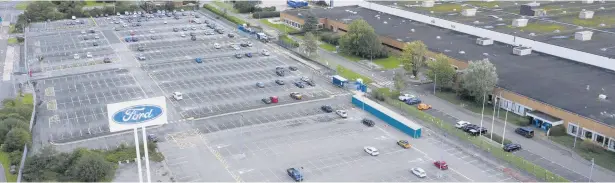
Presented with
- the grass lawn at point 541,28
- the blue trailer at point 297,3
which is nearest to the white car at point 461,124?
the grass lawn at point 541,28

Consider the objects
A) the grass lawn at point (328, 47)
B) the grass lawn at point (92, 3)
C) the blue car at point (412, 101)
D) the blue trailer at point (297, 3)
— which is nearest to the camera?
the blue car at point (412, 101)

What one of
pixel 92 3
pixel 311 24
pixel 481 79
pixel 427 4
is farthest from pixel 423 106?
pixel 92 3

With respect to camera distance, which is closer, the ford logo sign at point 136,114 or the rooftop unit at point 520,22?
the ford logo sign at point 136,114

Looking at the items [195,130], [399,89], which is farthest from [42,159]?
[399,89]

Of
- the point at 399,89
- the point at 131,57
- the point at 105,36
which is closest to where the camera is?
the point at 399,89

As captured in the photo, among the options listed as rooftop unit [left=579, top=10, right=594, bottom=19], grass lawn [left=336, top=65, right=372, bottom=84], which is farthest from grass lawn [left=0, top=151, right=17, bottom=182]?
rooftop unit [left=579, top=10, right=594, bottom=19]

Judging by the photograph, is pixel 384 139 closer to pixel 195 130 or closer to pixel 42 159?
pixel 195 130

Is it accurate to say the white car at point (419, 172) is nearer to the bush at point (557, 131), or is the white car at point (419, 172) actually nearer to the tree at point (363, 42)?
the bush at point (557, 131)

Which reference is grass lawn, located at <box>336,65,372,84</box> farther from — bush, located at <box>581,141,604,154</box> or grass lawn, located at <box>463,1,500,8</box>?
grass lawn, located at <box>463,1,500,8</box>
